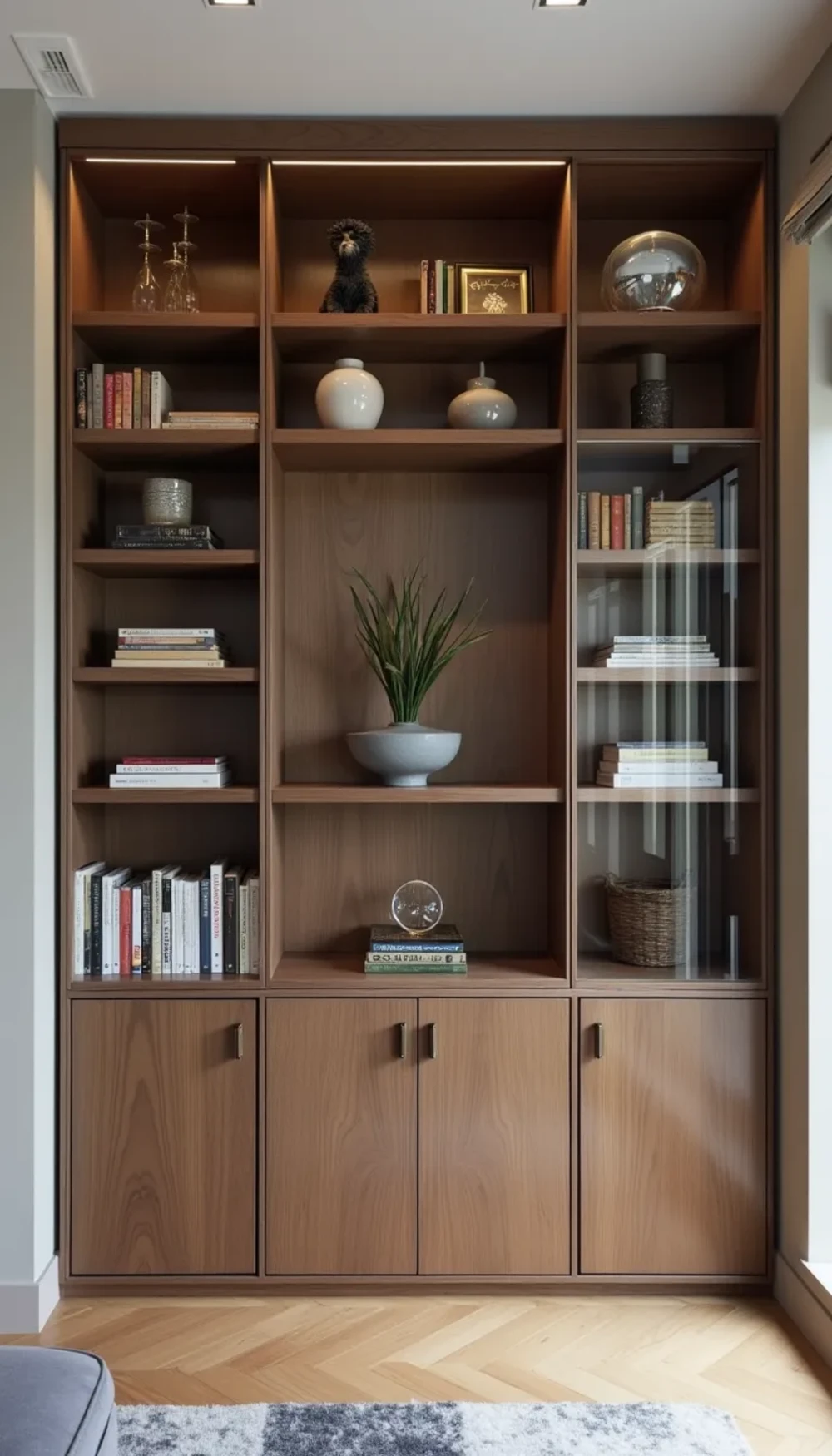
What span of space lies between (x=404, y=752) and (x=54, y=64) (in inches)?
65.3

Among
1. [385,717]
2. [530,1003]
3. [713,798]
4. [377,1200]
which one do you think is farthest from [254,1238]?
[713,798]

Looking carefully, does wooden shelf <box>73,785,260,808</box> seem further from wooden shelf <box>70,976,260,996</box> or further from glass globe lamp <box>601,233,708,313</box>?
glass globe lamp <box>601,233,708,313</box>

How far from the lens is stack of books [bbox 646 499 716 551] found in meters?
2.54

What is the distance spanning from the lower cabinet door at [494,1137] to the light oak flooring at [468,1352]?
0.13m

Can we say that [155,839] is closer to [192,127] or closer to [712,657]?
[712,657]

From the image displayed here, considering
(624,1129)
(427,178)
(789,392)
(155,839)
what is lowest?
(624,1129)

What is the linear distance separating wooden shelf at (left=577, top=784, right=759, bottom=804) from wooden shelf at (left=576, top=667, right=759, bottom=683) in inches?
10.2

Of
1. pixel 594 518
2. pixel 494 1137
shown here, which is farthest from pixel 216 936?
pixel 594 518

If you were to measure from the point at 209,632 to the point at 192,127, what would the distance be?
1163 mm

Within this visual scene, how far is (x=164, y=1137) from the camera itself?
2482mm

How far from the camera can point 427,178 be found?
2566 millimetres

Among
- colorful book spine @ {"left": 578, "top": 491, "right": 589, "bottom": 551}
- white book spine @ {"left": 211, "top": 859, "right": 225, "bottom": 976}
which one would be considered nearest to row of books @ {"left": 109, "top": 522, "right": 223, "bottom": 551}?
white book spine @ {"left": 211, "top": 859, "right": 225, "bottom": 976}

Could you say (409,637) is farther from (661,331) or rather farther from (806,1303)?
(806,1303)

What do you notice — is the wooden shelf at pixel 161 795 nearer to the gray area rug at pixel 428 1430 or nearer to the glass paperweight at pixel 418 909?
the glass paperweight at pixel 418 909
